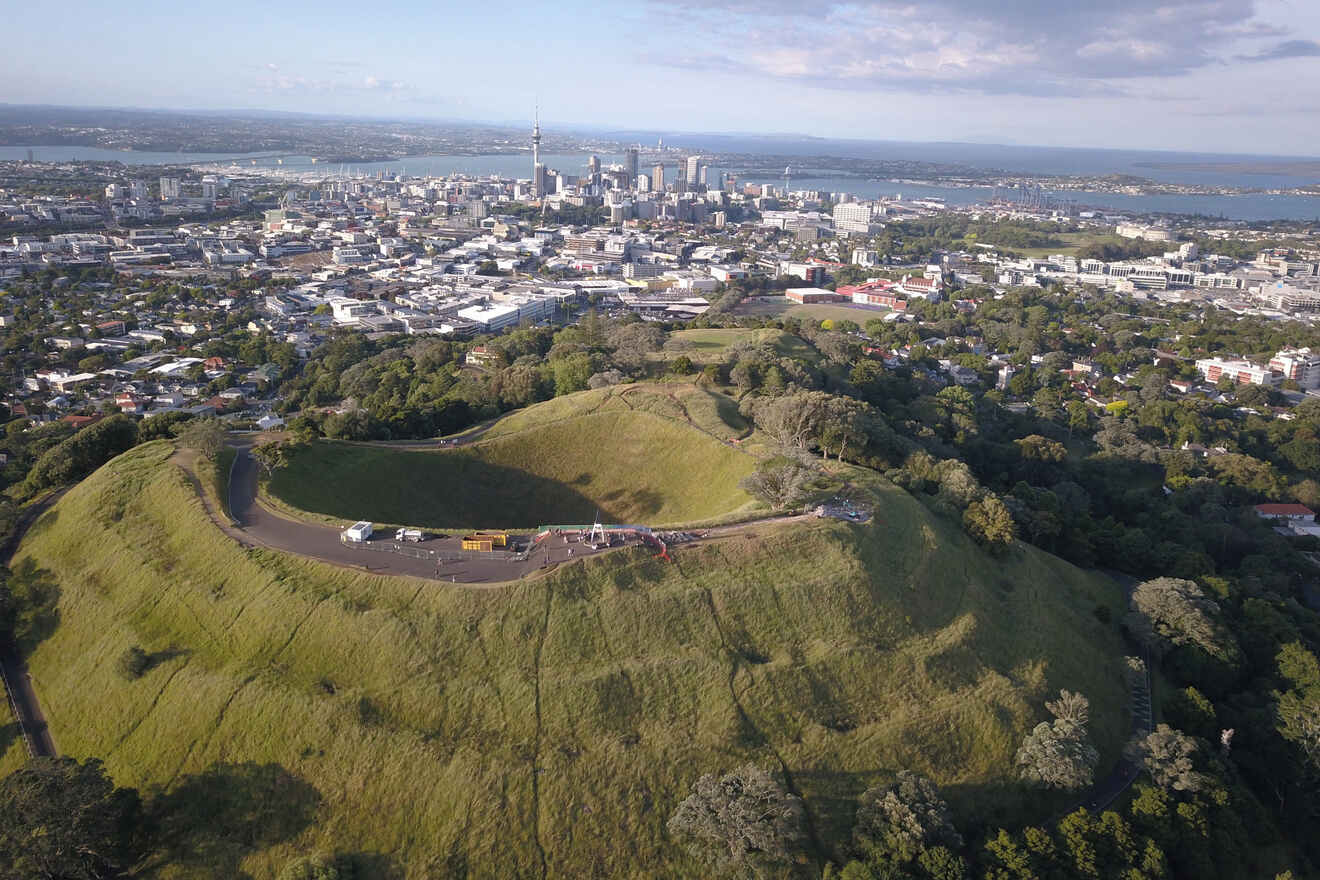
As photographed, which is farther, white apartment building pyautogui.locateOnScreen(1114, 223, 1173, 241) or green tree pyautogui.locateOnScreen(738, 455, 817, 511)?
white apartment building pyautogui.locateOnScreen(1114, 223, 1173, 241)

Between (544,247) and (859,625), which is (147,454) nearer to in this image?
(859,625)

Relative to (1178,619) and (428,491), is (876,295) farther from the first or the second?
(428,491)

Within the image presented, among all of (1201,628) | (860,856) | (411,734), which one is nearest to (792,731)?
(860,856)

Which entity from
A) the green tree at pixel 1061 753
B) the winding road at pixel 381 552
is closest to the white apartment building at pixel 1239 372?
the green tree at pixel 1061 753

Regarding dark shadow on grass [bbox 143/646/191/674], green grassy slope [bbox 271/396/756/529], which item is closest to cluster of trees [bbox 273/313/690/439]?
green grassy slope [bbox 271/396/756/529]

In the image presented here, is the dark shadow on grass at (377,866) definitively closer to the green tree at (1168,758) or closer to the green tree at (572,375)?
the green tree at (1168,758)

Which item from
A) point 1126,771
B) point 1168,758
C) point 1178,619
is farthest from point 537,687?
point 1178,619

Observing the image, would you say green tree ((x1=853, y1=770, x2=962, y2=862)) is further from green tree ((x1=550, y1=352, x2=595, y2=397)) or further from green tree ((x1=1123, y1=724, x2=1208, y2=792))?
green tree ((x1=550, y1=352, x2=595, y2=397))
